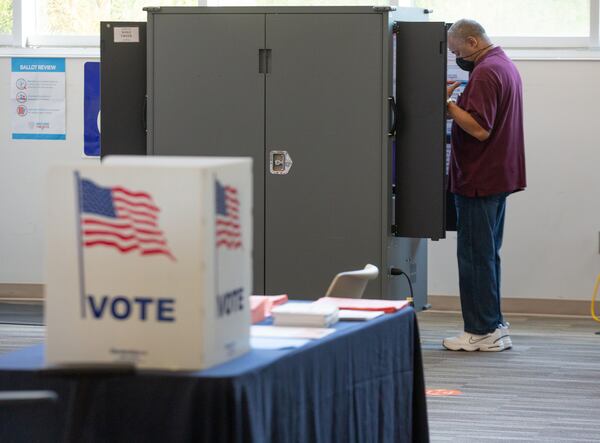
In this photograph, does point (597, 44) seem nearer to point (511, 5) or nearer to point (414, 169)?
point (511, 5)

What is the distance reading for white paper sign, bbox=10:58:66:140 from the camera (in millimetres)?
7762

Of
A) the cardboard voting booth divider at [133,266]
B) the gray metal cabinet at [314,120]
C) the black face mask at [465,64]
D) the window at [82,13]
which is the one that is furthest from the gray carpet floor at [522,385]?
the window at [82,13]

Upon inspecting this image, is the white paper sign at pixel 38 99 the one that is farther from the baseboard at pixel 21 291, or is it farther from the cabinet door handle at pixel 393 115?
the cabinet door handle at pixel 393 115

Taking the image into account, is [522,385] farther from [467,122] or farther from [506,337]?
[467,122]

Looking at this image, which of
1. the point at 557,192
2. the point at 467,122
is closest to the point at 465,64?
the point at 467,122

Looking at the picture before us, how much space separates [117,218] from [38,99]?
609cm

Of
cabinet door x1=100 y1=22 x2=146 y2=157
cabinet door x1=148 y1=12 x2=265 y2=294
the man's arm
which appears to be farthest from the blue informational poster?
the man's arm

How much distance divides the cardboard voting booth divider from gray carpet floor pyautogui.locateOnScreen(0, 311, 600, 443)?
2250 millimetres

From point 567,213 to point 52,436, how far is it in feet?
18.0

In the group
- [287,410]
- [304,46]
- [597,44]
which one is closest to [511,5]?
[597,44]

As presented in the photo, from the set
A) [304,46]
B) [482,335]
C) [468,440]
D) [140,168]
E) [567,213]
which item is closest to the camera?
[140,168]

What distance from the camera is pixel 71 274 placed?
1.93 meters

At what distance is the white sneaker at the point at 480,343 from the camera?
5.88m

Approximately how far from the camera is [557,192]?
7164 mm
